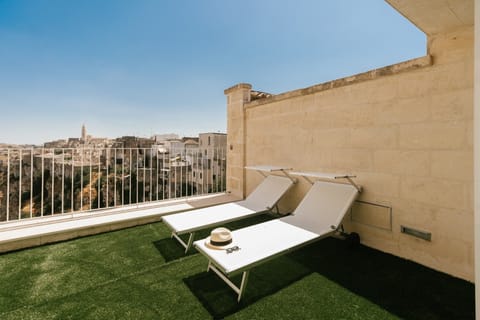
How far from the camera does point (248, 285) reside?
7.00 feet

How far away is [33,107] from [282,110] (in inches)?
1487

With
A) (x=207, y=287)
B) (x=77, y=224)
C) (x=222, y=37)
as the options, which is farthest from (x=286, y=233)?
(x=222, y=37)

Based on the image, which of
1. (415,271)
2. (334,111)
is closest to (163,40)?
(334,111)

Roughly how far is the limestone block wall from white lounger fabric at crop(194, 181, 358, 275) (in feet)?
1.25

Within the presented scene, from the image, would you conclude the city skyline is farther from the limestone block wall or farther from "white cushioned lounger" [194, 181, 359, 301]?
"white cushioned lounger" [194, 181, 359, 301]

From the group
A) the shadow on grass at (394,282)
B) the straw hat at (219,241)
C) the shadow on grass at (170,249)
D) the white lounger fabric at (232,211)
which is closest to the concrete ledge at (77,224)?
the white lounger fabric at (232,211)

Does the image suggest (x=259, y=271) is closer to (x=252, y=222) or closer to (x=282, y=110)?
(x=252, y=222)

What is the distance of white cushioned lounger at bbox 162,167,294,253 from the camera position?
301 centimetres

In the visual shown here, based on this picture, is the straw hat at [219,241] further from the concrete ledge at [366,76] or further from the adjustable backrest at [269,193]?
the concrete ledge at [366,76]

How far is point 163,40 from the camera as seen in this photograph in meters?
10.3

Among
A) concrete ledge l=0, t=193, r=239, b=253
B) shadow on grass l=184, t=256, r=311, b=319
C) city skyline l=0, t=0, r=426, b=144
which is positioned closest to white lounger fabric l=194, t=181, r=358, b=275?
shadow on grass l=184, t=256, r=311, b=319

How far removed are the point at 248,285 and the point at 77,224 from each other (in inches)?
123

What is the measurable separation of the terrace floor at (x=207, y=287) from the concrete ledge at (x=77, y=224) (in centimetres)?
18

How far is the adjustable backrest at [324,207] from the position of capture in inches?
113
